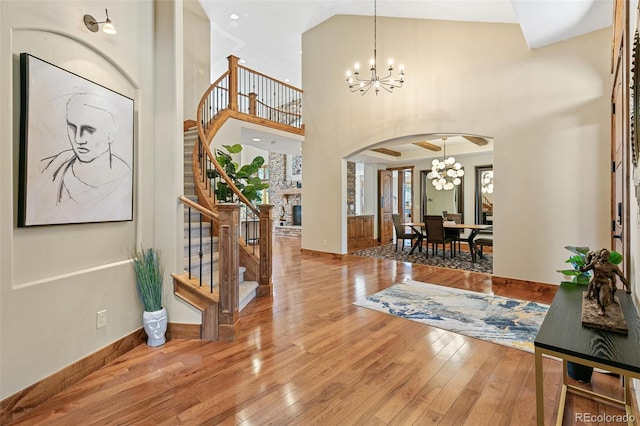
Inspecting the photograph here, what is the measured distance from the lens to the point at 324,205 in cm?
698

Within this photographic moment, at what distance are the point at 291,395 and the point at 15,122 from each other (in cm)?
233

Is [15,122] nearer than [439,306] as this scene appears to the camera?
Yes

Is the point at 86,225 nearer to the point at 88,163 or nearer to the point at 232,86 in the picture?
the point at 88,163

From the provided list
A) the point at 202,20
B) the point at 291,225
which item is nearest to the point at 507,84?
the point at 202,20

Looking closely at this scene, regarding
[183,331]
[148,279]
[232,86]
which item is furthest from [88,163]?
[232,86]

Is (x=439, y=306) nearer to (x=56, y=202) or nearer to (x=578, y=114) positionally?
(x=578, y=114)

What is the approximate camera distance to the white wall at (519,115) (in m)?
3.85

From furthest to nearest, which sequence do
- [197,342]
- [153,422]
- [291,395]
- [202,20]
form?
[202,20], [197,342], [291,395], [153,422]

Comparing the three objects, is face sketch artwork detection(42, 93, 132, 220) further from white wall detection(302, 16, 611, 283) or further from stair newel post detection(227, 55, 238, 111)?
white wall detection(302, 16, 611, 283)

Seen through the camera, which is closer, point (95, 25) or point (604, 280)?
point (604, 280)

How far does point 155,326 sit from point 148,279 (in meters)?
0.42

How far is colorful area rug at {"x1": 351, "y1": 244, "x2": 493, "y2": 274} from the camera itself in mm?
5754

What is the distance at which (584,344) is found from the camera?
1170 mm

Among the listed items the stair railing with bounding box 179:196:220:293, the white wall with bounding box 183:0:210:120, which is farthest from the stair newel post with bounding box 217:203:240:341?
the white wall with bounding box 183:0:210:120
